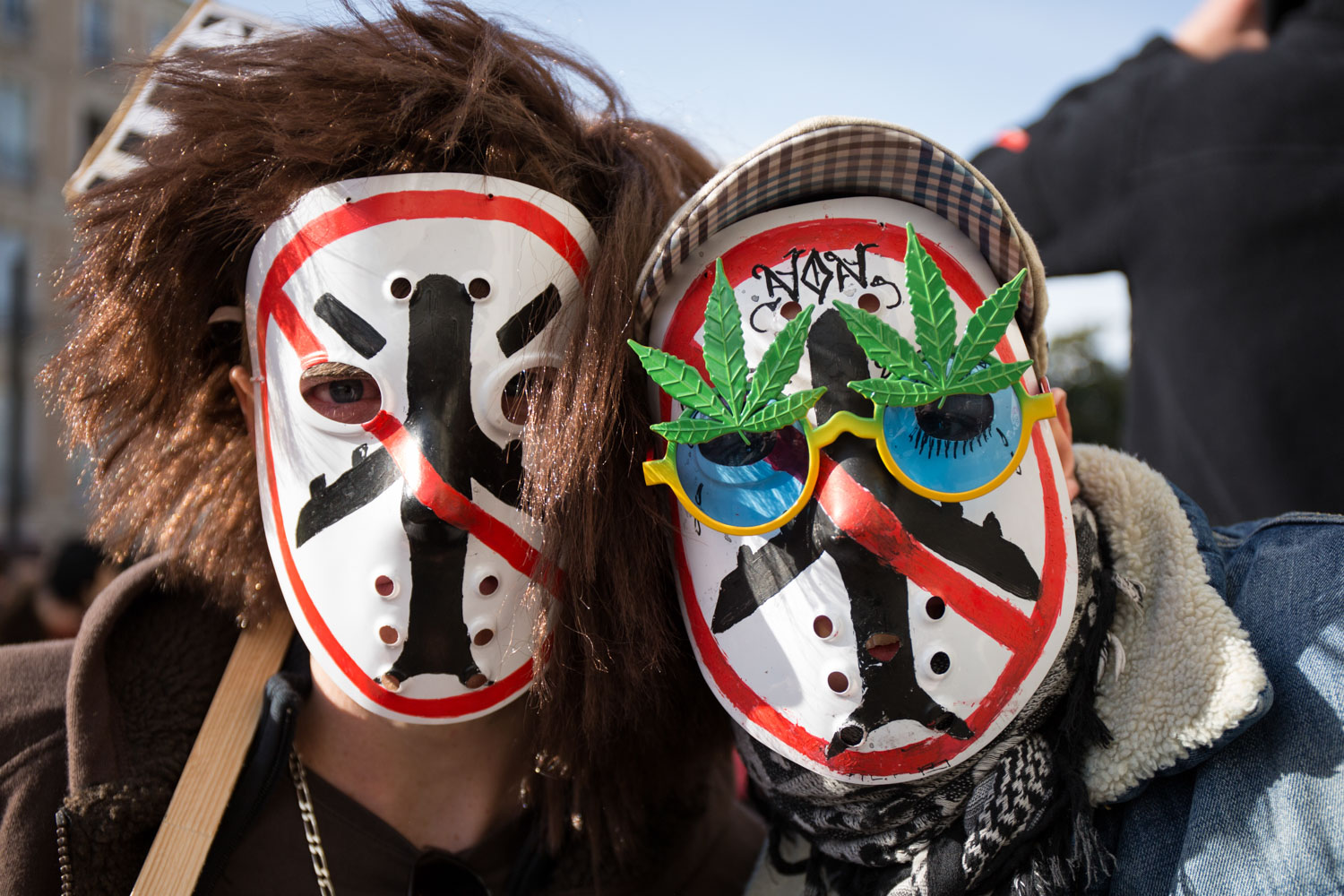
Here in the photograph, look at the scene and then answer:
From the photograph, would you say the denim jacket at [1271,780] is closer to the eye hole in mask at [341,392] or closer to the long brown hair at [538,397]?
the long brown hair at [538,397]

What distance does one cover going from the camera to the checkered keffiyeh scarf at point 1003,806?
1.47 meters

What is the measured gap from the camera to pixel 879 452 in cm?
147

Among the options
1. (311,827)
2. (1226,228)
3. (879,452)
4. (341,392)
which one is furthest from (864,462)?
(1226,228)

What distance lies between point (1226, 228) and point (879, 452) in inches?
71.0

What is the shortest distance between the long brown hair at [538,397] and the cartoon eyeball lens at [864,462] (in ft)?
0.46

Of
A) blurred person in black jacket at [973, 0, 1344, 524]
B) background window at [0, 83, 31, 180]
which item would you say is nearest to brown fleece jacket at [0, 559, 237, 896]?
blurred person in black jacket at [973, 0, 1344, 524]

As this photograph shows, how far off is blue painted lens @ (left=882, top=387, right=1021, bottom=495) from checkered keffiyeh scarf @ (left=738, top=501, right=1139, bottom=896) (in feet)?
→ 0.88

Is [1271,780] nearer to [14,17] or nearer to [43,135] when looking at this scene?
[43,135]

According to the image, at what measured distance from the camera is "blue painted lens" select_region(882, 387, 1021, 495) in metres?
1.47

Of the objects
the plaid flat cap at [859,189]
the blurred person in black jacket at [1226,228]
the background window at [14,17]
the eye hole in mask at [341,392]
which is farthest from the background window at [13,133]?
the plaid flat cap at [859,189]

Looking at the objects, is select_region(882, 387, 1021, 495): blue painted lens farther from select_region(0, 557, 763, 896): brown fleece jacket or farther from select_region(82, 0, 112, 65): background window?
select_region(82, 0, 112, 65): background window

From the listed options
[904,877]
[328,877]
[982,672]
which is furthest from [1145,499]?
[328,877]

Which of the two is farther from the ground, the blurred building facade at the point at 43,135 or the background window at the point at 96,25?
the background window at the point at 96,25

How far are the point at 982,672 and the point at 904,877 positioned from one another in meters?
0.36
